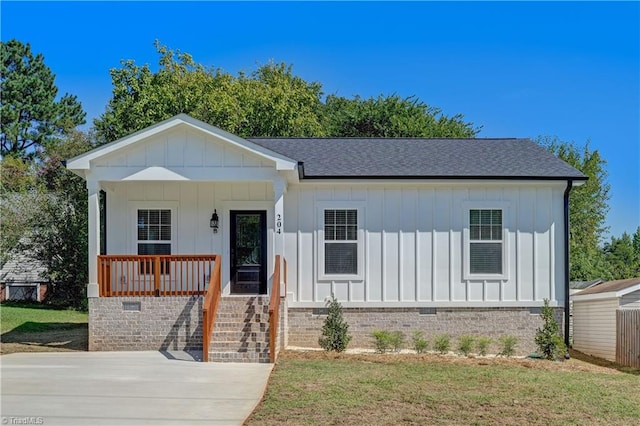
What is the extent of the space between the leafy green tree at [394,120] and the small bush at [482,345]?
23049mm

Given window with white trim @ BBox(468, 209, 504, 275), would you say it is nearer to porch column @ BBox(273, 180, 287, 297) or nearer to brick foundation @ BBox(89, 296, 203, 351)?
porch column @ BBox(273, 180, 287, 297)

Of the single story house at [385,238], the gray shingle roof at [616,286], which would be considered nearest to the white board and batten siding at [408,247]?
the single story house at [385,238]

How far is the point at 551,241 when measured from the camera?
1652 centimetres

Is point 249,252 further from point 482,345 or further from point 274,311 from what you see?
point 482,345

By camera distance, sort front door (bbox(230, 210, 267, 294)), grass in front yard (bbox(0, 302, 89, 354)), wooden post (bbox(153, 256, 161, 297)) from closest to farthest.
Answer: wooden post (bbox(153, 256, 161, 297)), grass in front yard (bbox(0, 302, 89, 354)), front door (bbox(230, 210, 267, 294))

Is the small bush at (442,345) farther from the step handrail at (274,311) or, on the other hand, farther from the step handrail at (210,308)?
the step handrail at (210,308)

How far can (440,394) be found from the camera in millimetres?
9875

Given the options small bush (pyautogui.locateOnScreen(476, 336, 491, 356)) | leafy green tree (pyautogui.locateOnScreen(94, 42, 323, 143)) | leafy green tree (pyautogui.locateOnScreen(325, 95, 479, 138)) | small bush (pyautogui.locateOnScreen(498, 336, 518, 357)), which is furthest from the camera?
leafy green tree (pyautogui.locateOnScreen(325, 95, 479, 138))

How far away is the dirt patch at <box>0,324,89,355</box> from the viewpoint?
583 inches

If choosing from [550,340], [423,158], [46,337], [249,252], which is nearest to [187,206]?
[249,252]

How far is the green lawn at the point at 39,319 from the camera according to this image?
20078 millimetres

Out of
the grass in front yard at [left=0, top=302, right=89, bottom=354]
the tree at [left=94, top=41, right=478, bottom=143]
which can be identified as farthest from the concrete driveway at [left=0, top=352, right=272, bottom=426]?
the tree at [left=94, top=41, right=478, bottom=143]

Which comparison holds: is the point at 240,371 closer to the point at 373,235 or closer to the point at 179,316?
the point at 179,316

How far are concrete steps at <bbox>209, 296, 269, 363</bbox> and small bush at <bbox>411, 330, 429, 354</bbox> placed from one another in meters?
3.07
